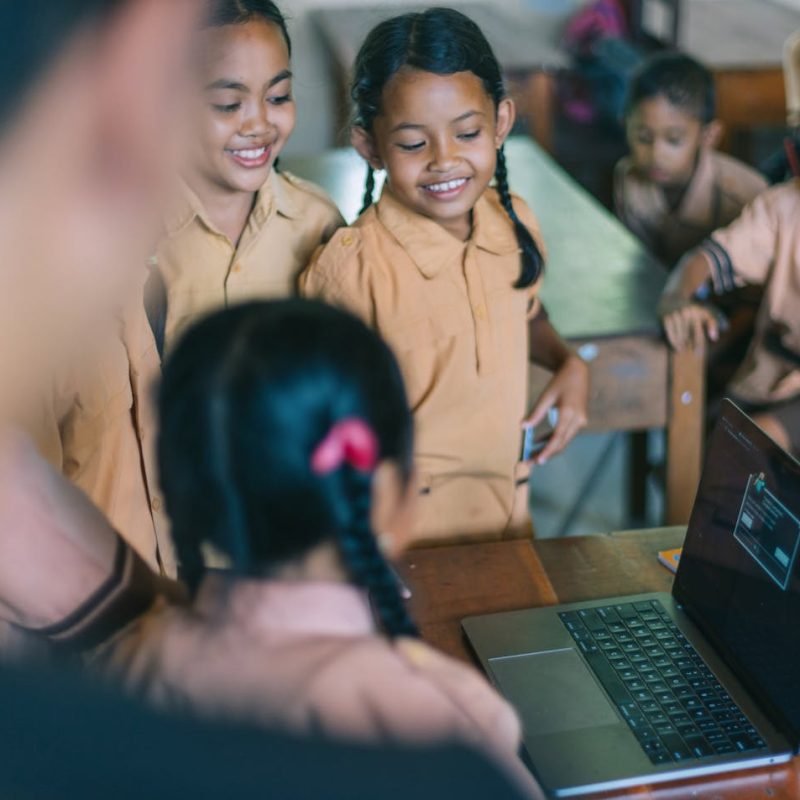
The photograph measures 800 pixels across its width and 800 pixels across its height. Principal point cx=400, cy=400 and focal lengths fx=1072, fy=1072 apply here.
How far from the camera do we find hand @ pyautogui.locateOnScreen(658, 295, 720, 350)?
5.78ft

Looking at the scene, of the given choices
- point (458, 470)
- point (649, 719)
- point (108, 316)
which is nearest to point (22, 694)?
point (108, 316)

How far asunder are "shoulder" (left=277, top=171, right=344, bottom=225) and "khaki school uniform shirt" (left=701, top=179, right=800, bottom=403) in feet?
2.43

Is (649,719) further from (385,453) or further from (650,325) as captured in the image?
(650,325)

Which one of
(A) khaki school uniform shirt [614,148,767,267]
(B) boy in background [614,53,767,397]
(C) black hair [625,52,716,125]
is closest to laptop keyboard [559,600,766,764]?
(B) boy in background [614,53,767,397]

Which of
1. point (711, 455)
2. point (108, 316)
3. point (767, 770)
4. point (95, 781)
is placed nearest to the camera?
point (95, 781)

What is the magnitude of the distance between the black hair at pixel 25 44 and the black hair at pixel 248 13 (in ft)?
2.97

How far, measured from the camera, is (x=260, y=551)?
554mm

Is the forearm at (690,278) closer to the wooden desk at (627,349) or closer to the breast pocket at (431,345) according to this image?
the wooden desk at (627,349)

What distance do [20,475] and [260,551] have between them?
5.3 inches

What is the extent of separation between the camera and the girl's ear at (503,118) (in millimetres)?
1324

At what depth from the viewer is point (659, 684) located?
99 cm

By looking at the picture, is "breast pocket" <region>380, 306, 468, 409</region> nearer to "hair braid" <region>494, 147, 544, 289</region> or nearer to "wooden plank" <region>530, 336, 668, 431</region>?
"hair braid" <region>494, 147, 544, 289</region>

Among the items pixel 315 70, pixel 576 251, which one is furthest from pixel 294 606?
pixel 315 70

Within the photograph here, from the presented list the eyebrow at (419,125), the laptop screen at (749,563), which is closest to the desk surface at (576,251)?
the eyebrow at (419,125)
